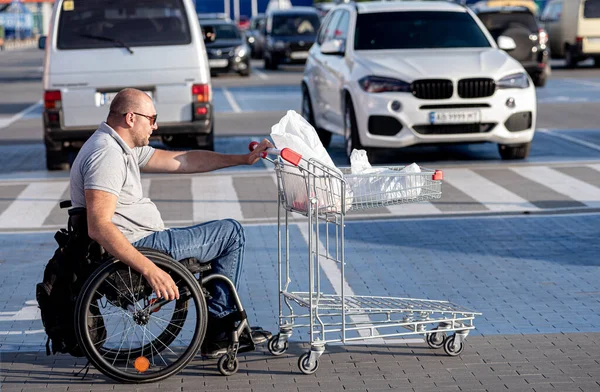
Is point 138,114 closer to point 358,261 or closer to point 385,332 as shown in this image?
point 385,332

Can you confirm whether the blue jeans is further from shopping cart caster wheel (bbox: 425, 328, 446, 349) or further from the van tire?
the van tire

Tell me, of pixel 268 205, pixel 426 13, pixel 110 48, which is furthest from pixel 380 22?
pixel 268 205

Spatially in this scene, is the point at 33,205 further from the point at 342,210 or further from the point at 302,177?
the point at 342,210

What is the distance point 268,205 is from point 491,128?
324 centimetres

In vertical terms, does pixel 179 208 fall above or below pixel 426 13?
below

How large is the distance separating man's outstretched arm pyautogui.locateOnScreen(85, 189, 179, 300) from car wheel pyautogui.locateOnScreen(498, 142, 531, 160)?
8.87 m

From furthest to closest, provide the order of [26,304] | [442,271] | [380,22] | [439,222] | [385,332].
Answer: [380,22]
[439,222]
[442,271]
[26,304]
[385,332]

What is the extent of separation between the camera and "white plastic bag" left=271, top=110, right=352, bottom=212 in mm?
5551

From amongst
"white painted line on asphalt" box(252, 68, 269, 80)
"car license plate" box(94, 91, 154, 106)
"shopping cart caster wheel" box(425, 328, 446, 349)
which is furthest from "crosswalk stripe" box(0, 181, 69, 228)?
"white painted line on asphalt" box(252, 68, 269, 80)

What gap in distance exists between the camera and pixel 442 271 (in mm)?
7855

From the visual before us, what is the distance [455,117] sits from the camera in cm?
1272

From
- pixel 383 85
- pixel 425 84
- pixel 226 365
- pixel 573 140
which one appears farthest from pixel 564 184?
pixel 226 365

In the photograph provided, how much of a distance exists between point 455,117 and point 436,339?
701cm

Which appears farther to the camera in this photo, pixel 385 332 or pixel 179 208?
pixel 179 208
